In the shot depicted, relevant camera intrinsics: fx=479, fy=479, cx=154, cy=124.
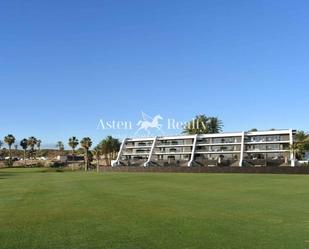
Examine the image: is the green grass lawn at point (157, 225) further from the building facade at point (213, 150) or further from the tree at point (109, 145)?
the tree at point (109, 145)

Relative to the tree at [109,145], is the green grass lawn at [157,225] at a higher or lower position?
lower

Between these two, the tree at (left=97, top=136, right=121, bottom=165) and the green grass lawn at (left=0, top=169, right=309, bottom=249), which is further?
the tree at (left=97, top=136, right=121, bottom=165)

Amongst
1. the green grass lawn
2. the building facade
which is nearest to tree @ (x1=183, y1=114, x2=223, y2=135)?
the building facade

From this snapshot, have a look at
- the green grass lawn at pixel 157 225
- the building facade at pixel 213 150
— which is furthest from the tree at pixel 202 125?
the green grass lawn at pixel 157 225

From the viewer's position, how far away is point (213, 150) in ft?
470

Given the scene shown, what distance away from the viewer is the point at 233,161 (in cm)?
13200

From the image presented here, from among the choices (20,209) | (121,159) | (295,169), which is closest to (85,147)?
(121,159)

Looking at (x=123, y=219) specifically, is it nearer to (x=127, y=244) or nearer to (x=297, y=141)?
(x=127, y=244)

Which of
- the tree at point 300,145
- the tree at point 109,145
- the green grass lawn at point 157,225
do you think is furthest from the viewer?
the tree at point 109,145

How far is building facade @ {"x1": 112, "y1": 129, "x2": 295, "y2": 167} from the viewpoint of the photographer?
128000 mm

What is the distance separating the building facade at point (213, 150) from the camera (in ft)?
420

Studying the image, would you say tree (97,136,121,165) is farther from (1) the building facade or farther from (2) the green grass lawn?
(2) the green grass lawn

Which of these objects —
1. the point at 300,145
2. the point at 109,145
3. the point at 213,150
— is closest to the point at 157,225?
the point at 300,145

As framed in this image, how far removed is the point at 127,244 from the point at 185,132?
163234 millimetres
